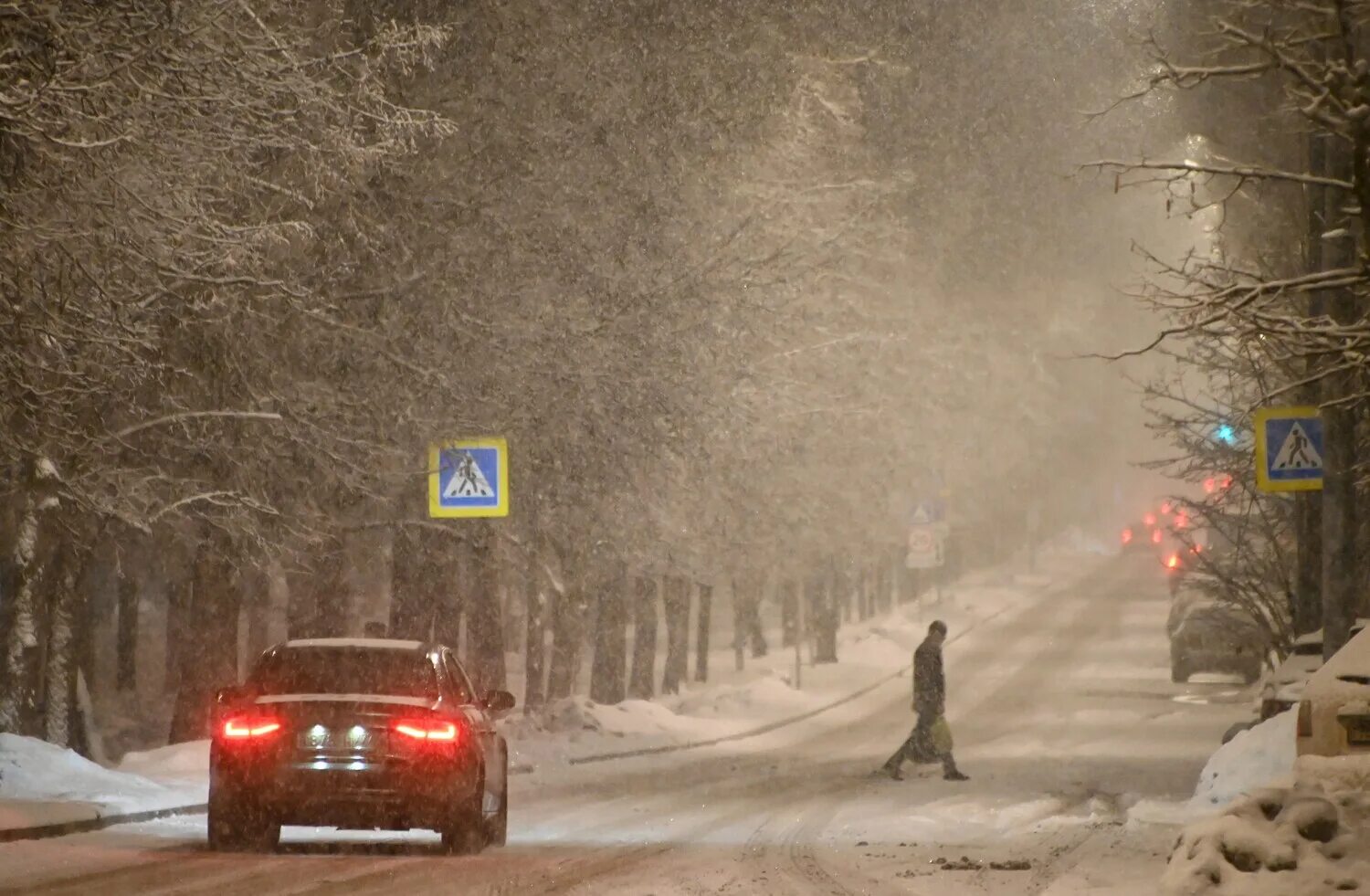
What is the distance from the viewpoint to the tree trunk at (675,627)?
39594mm

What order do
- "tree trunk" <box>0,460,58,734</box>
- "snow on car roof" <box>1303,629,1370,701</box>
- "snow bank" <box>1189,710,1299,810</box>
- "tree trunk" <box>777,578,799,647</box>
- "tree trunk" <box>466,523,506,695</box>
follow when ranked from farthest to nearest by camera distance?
1. "tree trunk" <box>777,578,799,647</box>
2. "tree trunk" <box>466,523,506,695</box>
3. "tree trunk" <box>0,460,58,734</box>
4. "snow bank" <box>1189,710,1299,810</box>
5. "snow on car roof" <box>1303,629,1370,701</box>

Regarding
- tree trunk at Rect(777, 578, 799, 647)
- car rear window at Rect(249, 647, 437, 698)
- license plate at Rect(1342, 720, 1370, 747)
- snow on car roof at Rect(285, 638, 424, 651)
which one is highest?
tree trunk at Rect(777, 578, 799, 647)

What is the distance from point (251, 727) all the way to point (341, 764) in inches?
27.3

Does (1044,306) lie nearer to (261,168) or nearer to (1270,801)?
(261,168)

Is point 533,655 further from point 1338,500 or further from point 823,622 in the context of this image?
point 1338,500

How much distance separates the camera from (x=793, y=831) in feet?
58.2

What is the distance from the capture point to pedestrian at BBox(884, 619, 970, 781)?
79.3 feet

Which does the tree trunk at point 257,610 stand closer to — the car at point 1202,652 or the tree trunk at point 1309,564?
the tree trunk at point 1309,564

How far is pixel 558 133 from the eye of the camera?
23.9 meters

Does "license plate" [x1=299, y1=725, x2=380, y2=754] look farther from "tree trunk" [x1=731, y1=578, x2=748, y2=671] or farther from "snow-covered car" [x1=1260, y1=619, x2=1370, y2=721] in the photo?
"tree trunk" [x1=731, y1=578, x2=748, y2=671]

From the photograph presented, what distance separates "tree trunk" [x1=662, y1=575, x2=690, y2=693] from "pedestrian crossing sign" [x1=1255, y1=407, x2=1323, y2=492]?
765 inches

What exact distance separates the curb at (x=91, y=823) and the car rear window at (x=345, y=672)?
2.13 metres

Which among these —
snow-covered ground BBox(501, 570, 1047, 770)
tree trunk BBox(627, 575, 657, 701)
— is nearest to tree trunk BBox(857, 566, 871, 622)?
snow-covered ground BBox(501, 570, 1047, 770)

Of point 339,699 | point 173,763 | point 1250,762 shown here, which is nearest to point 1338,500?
point 1250,762
